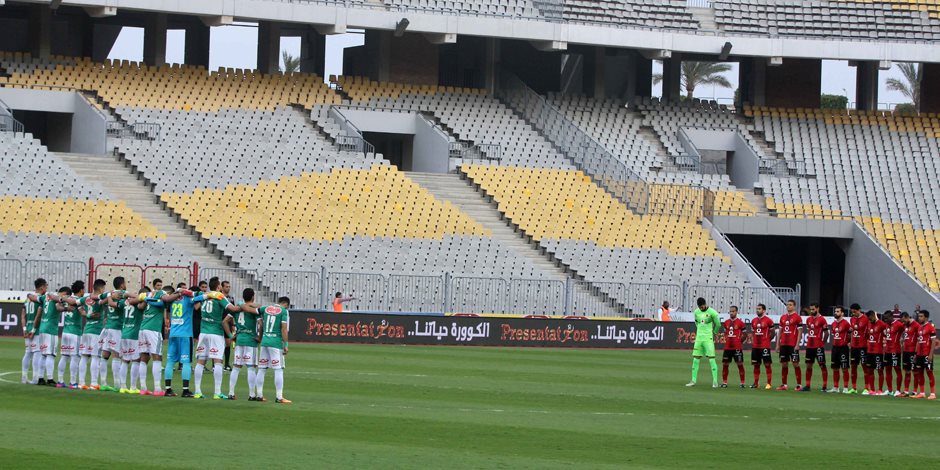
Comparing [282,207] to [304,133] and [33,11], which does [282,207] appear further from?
[33,11]

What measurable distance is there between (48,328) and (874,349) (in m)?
14.3

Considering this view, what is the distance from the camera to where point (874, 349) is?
27.8m

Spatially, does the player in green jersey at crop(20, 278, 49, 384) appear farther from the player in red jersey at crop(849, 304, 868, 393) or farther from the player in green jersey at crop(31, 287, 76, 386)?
the player in red jersey at crop(849, 304, 868, 393)

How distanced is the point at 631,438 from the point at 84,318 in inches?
359

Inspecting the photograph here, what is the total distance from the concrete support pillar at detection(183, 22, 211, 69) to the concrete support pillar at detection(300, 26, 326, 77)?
11.7ft

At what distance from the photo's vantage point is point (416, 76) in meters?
55.7

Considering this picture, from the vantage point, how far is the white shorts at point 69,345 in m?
22.6

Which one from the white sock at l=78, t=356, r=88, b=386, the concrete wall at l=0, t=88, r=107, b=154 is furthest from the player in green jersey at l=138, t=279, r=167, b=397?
the concrete wall at l=0, t=88, r=107, b=154

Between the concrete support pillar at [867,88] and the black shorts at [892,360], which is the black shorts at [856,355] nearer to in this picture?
the black shorts at [892,360]

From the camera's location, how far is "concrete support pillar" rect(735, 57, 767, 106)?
60.1 metres

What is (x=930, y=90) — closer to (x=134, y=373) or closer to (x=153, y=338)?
(x=134, y=373)

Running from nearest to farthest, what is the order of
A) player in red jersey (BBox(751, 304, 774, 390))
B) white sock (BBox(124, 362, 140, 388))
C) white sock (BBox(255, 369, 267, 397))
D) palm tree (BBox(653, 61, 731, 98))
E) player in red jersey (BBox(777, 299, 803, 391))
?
white sock (BBox(255, 369, 267, 397))
white sock (BBox(124, 362, 140, 388))
player in red jersey (BBox(751, 304, 774, 390))
player in red jersey (BBox(777, 299, 803, 391))
palm tree (BBox(653, 61, 731, 98))

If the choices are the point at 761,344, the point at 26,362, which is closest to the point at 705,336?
the point at 761,344

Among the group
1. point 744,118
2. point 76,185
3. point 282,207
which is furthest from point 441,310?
point 744,118
